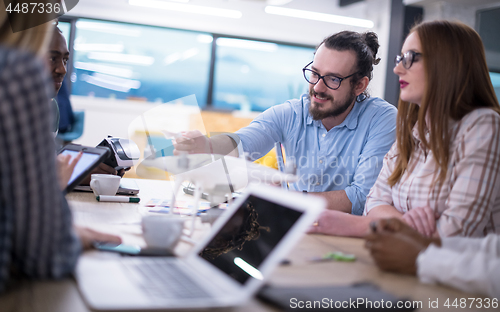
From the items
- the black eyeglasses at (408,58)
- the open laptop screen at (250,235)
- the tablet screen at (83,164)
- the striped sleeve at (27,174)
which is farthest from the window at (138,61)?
the striped sleeve at (27,174)

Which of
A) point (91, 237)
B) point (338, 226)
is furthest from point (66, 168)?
point (338, 226)

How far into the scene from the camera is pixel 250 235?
1.00 m

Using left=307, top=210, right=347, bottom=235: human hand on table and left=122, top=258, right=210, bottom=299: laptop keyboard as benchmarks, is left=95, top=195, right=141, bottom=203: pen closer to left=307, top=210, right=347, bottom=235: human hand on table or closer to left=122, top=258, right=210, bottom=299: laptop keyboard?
left=307, top=210, right=347, bottom=235: human hand on table

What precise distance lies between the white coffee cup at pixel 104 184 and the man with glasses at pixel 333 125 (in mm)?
515

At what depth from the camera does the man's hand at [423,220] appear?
3.70ft

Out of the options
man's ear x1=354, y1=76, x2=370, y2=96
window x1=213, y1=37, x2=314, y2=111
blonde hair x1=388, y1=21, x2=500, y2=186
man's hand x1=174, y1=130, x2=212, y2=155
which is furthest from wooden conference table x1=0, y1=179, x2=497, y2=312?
window x1=213, y1=37, x2=314, y2=111

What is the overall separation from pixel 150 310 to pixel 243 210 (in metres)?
0.35

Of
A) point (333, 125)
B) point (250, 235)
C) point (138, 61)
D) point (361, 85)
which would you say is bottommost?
point (250, 235)

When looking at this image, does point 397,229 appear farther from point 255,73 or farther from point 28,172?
point 255,73

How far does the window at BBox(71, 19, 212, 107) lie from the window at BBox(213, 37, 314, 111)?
276 mm

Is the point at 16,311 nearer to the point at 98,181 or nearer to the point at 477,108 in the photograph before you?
the point at 98,181

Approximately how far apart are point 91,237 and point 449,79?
1097 millimetres

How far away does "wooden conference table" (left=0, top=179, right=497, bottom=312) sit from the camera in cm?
63

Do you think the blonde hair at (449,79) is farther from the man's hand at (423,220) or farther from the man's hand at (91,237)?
the man's hand at (91,237)
